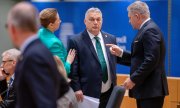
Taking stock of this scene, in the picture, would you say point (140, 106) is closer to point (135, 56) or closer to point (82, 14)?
point (135, 56)

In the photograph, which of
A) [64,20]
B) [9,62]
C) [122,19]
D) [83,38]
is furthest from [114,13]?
[9,62]

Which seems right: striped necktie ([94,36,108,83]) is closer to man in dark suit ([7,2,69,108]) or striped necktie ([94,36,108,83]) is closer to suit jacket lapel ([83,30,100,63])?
suit jacket lapel ([83,30,100,63])

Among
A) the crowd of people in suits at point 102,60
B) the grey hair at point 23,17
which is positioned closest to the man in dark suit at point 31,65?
the grey hair at point 23,17

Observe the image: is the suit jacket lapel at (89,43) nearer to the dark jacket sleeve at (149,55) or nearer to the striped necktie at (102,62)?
the striped necktie at (102,62)

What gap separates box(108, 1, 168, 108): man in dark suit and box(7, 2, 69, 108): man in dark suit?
204cm

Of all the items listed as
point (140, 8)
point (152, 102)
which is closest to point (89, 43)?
point (140, 8)

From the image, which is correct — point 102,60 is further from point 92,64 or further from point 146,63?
point 146,63

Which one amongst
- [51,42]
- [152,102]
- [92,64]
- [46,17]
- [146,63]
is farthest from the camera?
[92,64]

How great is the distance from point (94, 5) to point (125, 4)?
1.52ft

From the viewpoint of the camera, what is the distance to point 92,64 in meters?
4.01

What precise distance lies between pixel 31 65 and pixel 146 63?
82.5 inches

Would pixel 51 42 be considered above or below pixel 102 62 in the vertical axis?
above

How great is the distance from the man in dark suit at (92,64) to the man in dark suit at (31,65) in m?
2.14

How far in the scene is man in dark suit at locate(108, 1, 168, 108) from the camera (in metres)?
3.76
